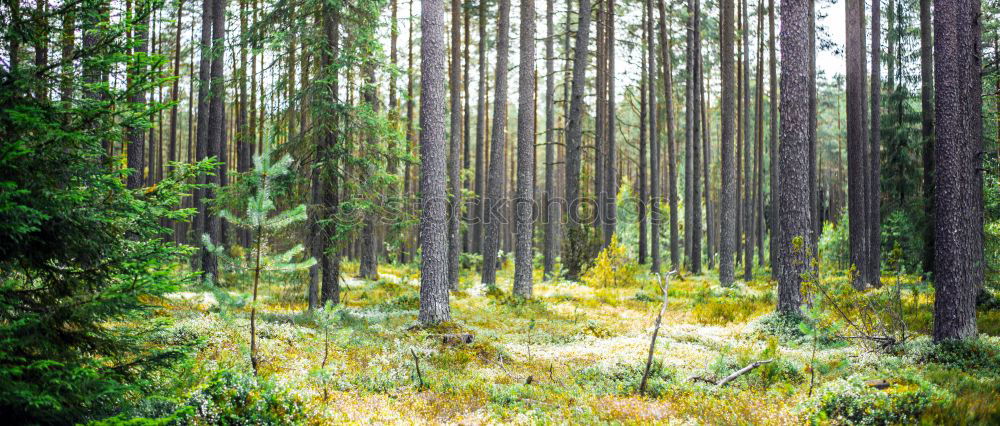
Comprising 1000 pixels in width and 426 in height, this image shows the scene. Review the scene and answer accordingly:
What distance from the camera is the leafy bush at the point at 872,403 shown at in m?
5.26

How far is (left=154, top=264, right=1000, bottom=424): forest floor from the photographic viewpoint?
18.4 ft

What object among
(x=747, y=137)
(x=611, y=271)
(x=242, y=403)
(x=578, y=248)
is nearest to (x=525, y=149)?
(x=611, y=271)

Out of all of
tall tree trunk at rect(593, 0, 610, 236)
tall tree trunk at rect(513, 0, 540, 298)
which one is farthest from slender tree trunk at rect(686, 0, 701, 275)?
tall tree trunk at rect(513, 0, 540, 298)

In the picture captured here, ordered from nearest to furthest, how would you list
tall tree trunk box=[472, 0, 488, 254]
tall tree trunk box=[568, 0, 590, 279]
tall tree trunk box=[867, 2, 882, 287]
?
tall tree trunk box=[867, 2, 882, 287], tall tree trunk box=[568, 0, 590, 279], tall tree trunk box=[472, 0, 488, 254]

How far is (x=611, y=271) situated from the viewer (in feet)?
61.9

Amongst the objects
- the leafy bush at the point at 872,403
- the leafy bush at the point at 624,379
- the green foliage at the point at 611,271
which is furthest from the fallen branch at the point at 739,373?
the green foliage at the point at 611,271

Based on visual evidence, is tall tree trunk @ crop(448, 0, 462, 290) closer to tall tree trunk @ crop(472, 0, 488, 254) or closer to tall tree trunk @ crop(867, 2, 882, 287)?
tall tree trunk @ crop(472, 0, 488, 254)

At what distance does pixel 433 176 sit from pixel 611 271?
33.6 ft

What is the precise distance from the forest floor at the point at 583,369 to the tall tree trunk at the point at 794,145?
86 centimetres

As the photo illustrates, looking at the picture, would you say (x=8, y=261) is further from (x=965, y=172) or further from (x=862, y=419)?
(x=965, y=172)

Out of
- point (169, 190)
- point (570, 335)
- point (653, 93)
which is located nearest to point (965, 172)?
point (570, 335)

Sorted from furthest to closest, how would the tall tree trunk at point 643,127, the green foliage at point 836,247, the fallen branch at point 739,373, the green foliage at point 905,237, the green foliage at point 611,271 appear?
the green foliage at point 836,247
the tall tree trunk at point 643,127
the green foliage at point 611,271
the green foliage at point 905,237
the fallen branch at point 739,373

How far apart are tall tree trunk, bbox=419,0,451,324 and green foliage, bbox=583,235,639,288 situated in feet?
31.1

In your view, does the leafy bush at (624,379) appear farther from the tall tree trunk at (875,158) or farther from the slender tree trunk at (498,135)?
the tall tree trunk at (875,158)
